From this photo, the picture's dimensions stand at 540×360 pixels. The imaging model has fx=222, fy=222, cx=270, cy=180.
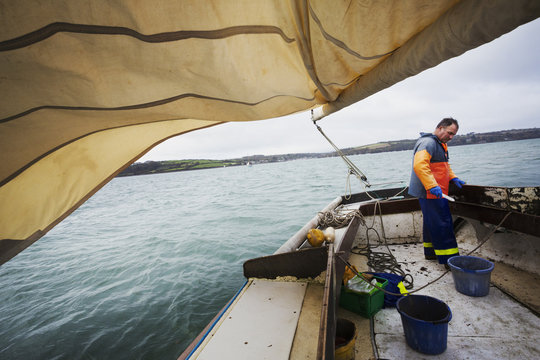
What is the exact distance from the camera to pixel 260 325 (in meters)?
2.30

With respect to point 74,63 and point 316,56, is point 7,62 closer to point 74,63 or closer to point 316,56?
point 74,63

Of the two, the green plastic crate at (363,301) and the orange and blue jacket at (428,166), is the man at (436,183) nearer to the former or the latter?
the orange and blue jacket at (428,166)

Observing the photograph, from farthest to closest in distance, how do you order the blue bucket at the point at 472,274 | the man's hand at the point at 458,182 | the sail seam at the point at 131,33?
the man's hand at the point at 458,182, the blue bucket at the point at 472,274, the sail seam at the point at 131,33

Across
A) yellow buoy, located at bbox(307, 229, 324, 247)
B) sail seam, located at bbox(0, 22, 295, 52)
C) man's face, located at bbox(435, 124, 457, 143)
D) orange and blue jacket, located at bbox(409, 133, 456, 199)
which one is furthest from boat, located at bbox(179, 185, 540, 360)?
sail seam, located at bbox(0, 22, 295, 52)

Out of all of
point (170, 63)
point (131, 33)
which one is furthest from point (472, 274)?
point (131, 33)

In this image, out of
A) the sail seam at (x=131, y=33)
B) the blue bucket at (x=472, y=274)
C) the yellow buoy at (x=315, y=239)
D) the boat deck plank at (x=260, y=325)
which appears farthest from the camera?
the yellow buoy at (x=315, y=239)

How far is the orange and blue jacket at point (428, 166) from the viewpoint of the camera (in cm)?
323

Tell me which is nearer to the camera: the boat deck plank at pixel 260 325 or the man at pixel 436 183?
the boat deck plank at pixel 260 325

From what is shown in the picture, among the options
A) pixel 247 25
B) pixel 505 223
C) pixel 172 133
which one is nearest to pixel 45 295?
pixel 172 133

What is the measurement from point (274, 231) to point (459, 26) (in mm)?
10811

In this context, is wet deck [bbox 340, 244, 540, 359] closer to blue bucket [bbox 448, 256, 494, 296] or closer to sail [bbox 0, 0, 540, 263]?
blue bucket [bbox 448, 256, 494, 296]

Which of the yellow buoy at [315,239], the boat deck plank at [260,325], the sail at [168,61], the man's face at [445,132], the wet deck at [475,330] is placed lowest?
the wet deck at [475,330]

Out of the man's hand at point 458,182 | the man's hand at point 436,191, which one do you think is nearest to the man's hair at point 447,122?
the man's hand at point 436,191

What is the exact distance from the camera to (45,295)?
6676mm
